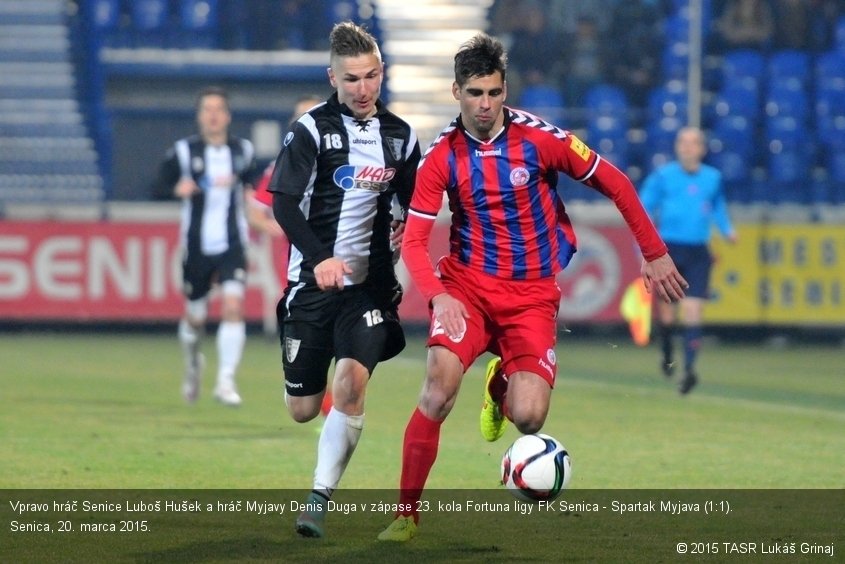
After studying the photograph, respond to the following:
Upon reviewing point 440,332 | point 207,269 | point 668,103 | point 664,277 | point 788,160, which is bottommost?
point 788,160

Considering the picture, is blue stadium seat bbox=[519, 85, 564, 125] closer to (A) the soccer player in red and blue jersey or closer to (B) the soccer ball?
(A) the soccer player in red and blue jersey

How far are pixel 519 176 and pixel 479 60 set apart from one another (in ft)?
1.76

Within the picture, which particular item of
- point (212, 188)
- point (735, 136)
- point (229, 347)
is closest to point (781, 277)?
point (735, 136)

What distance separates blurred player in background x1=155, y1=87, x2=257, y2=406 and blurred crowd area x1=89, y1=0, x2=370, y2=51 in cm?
1017

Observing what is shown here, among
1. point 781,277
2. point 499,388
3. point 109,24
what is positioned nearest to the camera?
point 499,388

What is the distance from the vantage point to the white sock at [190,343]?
1148cm

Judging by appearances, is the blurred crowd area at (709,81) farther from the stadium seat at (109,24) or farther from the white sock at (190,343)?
the white sock at (190,343)

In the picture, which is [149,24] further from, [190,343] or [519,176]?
[519,176]

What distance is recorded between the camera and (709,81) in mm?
21234

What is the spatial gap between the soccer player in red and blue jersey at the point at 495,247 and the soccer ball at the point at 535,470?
0.28 metres

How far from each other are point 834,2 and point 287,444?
14.5 m

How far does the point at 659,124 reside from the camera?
20.4 meters

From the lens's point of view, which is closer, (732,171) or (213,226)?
(213,226)

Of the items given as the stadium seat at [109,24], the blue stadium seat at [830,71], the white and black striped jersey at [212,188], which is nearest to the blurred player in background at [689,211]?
the white and black striped jersey at [212,188]
